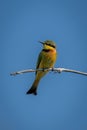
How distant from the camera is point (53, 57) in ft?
17.0

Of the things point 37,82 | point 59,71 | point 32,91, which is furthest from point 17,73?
point 37,82

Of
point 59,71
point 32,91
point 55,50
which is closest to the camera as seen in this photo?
point 59,71

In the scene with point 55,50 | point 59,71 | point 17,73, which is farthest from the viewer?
point 55,50

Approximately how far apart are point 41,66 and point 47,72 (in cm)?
12

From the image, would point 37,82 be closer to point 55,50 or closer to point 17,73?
point 55,50

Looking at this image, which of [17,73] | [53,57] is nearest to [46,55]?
[53,57]

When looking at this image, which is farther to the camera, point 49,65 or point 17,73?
point 49,65

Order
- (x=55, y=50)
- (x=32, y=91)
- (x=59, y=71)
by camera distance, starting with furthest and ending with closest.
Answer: (x=55, y=50)
(x=32, y=91)
(x=59, y=71)

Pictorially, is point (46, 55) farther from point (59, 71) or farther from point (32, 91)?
point (59, 71)

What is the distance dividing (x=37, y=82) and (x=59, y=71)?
203cm

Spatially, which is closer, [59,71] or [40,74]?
[59,71]

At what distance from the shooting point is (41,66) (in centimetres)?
517

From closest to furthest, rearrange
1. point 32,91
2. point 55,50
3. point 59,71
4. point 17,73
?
point 17,73 → point 59,71 → point 32,91 → point 55,50

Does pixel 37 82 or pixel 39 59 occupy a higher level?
pixel 39 59
